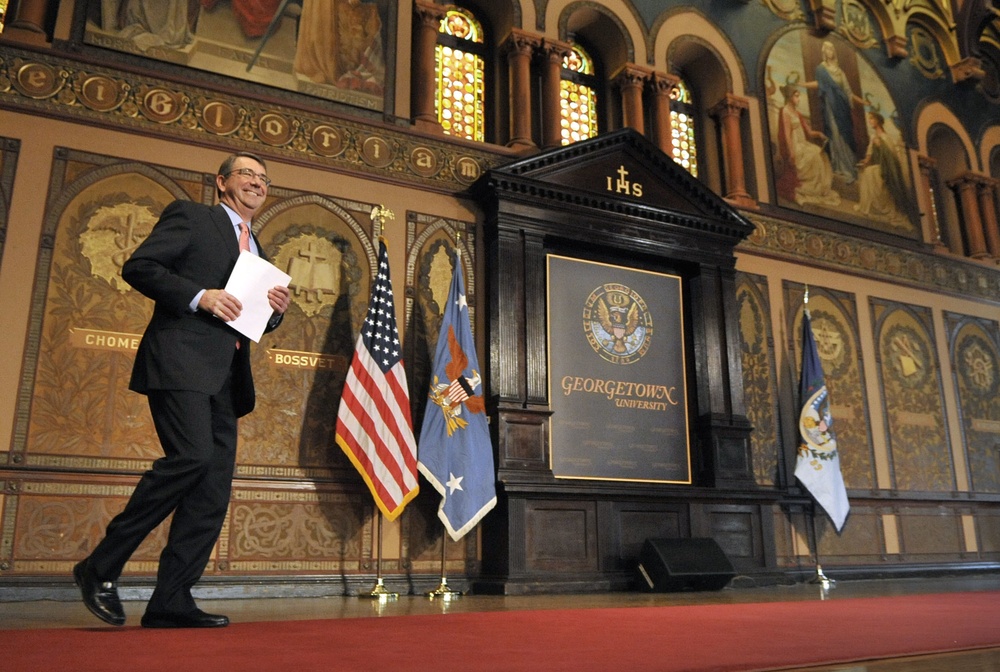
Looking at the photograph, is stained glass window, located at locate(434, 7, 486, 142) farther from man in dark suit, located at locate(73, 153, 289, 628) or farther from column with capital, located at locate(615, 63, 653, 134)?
man in dark suit, located at locate(73, 153, 289, 628)

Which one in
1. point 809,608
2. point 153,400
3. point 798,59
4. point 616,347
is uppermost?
point 798,59

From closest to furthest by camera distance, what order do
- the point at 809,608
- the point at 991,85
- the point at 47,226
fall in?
the point at 809,608 < the point at 47,226 < the point at 991,85

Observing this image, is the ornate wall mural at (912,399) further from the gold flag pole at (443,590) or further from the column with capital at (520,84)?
the gold flag pole at (443,590)

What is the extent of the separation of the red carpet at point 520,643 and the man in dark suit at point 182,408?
0.65 feet

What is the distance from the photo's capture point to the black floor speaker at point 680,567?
7.34 meters

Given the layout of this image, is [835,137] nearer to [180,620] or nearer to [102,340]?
[102,340]

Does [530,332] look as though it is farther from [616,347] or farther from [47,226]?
[47,226]

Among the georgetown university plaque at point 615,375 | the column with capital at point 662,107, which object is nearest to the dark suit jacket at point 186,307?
the georgetown university plaque at point 615,375

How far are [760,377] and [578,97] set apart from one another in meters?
3.89

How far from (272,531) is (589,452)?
10.1 ft

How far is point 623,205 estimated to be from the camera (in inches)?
348

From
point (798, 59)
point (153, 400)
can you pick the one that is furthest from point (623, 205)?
point (153, 400)

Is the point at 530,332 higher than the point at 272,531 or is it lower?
higher

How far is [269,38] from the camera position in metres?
7.82
